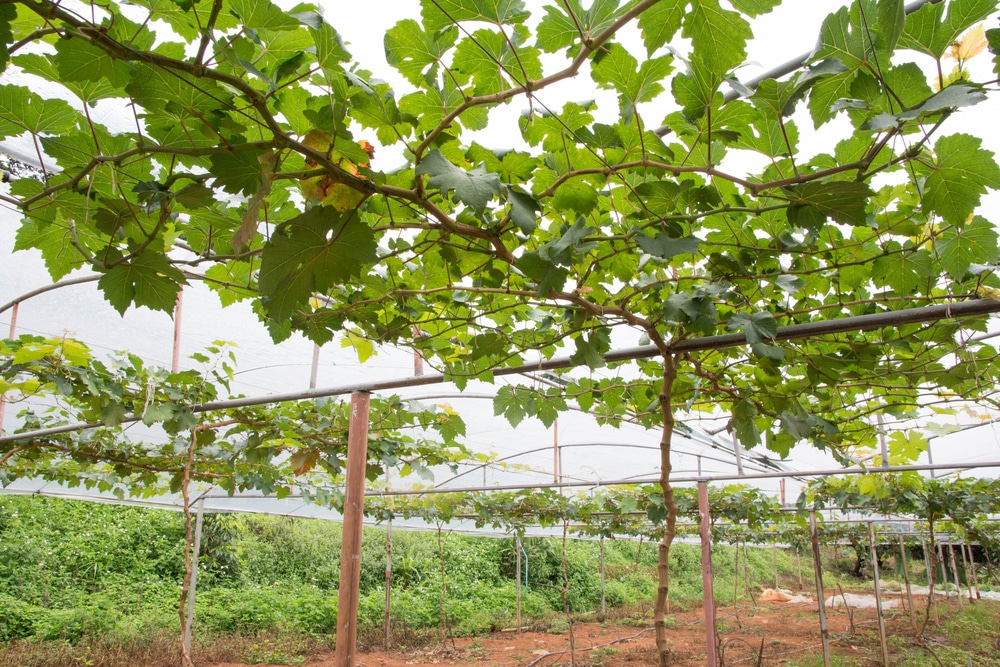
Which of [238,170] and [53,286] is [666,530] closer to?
[238,170]

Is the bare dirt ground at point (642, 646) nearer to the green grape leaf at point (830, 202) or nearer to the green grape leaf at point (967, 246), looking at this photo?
the green grape leaf at point (967, 246)

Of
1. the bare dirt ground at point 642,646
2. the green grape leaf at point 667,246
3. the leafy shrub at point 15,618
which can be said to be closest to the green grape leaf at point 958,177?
the green grape leaf at point 667,246

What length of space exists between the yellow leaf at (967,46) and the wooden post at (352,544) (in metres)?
2.23

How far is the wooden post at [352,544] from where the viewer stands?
7.82 feet

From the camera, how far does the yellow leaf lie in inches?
43.5

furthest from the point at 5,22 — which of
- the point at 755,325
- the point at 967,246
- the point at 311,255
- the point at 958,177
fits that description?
the point at 967,246

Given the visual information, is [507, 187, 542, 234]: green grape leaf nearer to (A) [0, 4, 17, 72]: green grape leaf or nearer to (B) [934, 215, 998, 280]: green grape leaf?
(A) [0, 4, 17, 72]: green grape leaf

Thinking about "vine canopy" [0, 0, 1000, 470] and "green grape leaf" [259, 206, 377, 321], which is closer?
"vine canopy" [0, 0, 1000, 470]

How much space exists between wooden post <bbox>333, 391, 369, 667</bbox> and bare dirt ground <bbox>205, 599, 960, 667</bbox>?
18.5 ft

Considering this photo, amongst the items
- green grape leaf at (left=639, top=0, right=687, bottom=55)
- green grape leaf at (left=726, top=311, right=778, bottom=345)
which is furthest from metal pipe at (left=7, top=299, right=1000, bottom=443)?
green grape leaf at (left=639, top=0, right=687, bottom=55)

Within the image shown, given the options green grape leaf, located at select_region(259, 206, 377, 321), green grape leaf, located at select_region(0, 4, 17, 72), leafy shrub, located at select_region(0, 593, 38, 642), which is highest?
green grape leaf, located at select_region(0, 4, 17, 72)

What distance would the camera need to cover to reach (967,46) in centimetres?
111

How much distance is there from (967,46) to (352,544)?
2369 mm

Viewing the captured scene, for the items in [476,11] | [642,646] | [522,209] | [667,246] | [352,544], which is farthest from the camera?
[642,646]
